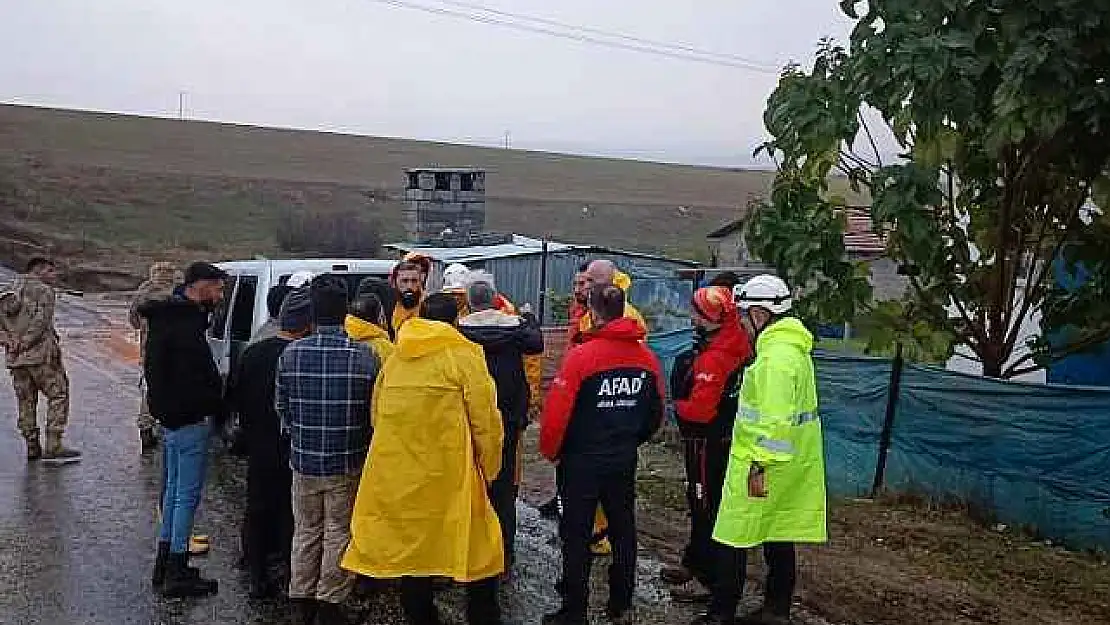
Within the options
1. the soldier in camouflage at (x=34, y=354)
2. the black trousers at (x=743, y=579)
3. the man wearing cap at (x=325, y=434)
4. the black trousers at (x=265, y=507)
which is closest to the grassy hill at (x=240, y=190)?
the soldier in camouflage at (x=34, y=354)

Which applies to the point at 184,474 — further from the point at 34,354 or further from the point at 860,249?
the point at 860,249

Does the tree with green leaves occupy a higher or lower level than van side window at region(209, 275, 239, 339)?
higher

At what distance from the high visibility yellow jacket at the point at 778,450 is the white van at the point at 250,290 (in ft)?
15.7

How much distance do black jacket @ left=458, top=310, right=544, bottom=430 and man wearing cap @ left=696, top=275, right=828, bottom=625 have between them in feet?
3.97

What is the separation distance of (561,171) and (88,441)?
6814 centimetres

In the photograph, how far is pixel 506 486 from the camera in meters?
6.38

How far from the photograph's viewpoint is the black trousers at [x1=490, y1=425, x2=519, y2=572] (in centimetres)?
632

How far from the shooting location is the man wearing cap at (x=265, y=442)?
6.22 meters


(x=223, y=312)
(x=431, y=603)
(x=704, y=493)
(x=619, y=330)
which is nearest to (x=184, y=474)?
(x=431, y=603)

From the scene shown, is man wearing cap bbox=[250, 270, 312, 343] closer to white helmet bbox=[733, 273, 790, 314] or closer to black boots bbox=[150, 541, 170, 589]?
black boots bbox=[150, 541, 170, 589]

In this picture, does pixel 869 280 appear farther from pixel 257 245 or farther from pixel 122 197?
pixel 122 197

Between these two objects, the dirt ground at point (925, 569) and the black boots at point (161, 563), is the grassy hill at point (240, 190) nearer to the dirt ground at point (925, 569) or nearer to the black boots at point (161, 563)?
the black boots at point (161, 563)

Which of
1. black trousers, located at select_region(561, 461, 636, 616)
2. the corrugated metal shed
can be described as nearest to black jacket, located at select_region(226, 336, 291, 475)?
black trousers, located at select_region(561, 461, 636, 616)

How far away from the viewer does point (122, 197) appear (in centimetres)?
4862
